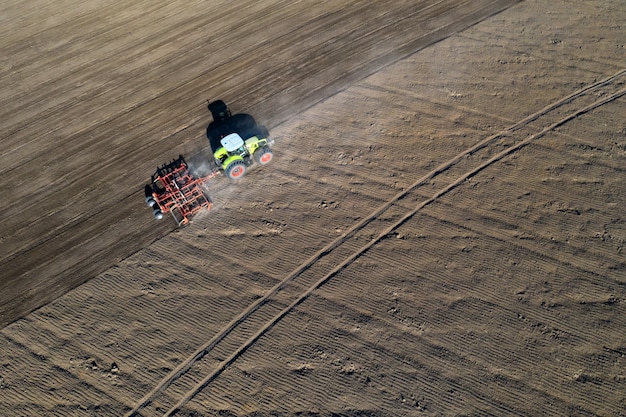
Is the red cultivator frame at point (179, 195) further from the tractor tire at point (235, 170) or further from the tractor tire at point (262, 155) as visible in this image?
the tractor tire at point (262, 155)

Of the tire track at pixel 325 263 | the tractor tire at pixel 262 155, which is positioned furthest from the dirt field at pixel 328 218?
the tractor tire at pixel 262 155

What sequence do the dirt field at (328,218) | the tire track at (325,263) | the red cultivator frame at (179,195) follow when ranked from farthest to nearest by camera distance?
the red cultivator frame at (179,195)
the tire track at (325,263)
the dirt field at (328,218)

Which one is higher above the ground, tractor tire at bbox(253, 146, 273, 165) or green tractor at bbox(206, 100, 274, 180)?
green tractor at bbox(206, 100, 274, 180)

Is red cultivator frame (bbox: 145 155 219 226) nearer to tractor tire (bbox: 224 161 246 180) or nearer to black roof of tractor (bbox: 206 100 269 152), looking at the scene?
tractor tire (bbox: 224 161 246 180)

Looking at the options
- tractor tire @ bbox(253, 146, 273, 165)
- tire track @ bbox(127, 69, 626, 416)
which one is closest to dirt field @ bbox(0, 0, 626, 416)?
tire track @ bbox(127, 69, 626, 416)

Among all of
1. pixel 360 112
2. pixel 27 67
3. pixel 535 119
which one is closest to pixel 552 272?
pixel 535 119

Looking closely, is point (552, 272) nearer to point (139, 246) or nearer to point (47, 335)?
point (139, 246)
